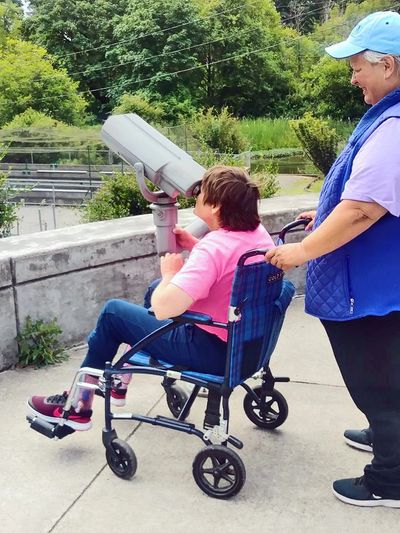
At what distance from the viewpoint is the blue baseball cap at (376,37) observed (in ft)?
7.29

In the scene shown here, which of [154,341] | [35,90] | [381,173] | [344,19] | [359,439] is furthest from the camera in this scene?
[344,19]

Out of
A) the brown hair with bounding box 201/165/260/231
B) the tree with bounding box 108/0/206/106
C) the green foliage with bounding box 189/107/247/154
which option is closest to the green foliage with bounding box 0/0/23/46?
the tree with bounding box 108/0/206/106

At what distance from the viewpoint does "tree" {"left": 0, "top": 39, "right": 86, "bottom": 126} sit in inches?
1571

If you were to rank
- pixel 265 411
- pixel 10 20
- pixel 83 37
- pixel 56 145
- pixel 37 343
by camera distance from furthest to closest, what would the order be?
pixel 10 20 < pixel 83 37 < pixel 56 145 < pixel 37 343 < pixel 265 411

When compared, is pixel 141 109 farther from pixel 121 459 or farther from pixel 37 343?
pixel 121 459

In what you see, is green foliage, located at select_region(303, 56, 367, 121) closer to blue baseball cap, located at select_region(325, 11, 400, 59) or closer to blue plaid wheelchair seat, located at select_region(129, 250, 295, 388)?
blue plaid wheelchair seat, located at select_region(129, 250, 295, 388)

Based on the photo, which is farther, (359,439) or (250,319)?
(359,439)

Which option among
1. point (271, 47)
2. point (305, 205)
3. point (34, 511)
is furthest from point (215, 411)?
point (271, 47)

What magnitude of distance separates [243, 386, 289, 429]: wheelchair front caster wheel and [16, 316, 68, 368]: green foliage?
1.35 m

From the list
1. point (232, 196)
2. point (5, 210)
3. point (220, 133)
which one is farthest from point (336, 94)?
point (232, 196)

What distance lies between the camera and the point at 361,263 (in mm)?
2383

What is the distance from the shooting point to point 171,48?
148 feet

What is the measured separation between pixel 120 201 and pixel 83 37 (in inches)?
1830

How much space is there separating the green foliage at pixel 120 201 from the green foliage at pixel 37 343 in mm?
2970
